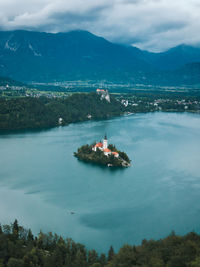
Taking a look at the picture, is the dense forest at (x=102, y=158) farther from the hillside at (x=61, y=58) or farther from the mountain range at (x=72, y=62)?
the hillside at (x=61, y=58)

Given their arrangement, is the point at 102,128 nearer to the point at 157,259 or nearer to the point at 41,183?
the point at 41,183

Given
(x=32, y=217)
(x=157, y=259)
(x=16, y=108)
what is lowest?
(x=32, y=217)

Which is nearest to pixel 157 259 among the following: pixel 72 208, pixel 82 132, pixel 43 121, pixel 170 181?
pixel 72 208

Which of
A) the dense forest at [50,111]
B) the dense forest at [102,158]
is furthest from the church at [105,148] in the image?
the dense forest at [50,111]

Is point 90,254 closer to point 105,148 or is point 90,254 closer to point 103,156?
point 103,156

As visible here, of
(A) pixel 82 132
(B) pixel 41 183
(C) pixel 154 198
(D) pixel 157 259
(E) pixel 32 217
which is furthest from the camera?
(A) pixel 82 132

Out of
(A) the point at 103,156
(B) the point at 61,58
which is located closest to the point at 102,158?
(A) the point at 103,156

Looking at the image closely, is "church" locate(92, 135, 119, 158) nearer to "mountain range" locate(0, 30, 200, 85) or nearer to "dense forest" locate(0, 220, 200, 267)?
"dense forest" locate(0, 220, 200, 267)

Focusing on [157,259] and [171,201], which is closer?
[157,259]
